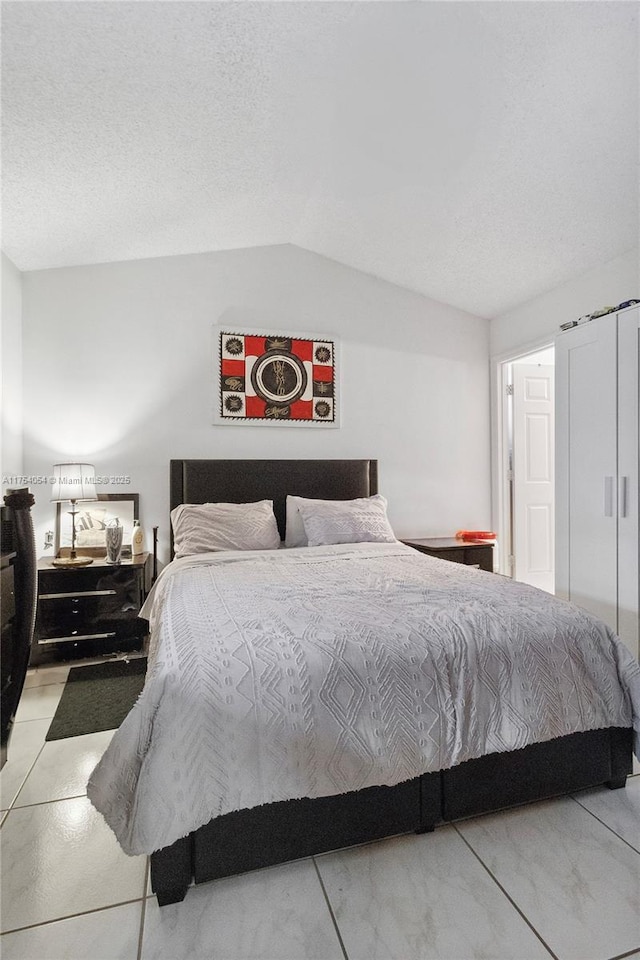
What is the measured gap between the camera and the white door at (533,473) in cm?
443

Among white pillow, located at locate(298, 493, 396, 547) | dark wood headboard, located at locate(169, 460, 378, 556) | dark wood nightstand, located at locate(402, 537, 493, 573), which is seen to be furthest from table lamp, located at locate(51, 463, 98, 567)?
dark wood nightstand, located at locate(402, 537, 493, 573)

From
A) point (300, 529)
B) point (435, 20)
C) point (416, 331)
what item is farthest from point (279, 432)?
point (435, 20)

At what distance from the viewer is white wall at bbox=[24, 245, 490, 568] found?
3.46 meters

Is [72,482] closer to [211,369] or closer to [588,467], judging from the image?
[211,369]

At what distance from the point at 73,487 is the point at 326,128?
2505 millimetres

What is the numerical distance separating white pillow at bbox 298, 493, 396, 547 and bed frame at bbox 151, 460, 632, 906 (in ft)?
6.06

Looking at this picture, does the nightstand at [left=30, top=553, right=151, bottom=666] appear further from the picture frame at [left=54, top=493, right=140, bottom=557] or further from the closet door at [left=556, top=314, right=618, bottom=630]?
the closet door at [left=556, top=314, right=618, bottom=630]

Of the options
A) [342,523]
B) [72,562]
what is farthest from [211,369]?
[72,562]

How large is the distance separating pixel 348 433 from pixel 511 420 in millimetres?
1525

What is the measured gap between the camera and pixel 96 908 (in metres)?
1.33

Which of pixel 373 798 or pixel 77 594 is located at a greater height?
pixel 77 594

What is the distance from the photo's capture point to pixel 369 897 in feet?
4.41

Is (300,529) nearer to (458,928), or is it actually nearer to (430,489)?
(430,489)

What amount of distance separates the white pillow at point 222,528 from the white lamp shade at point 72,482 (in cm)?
58
